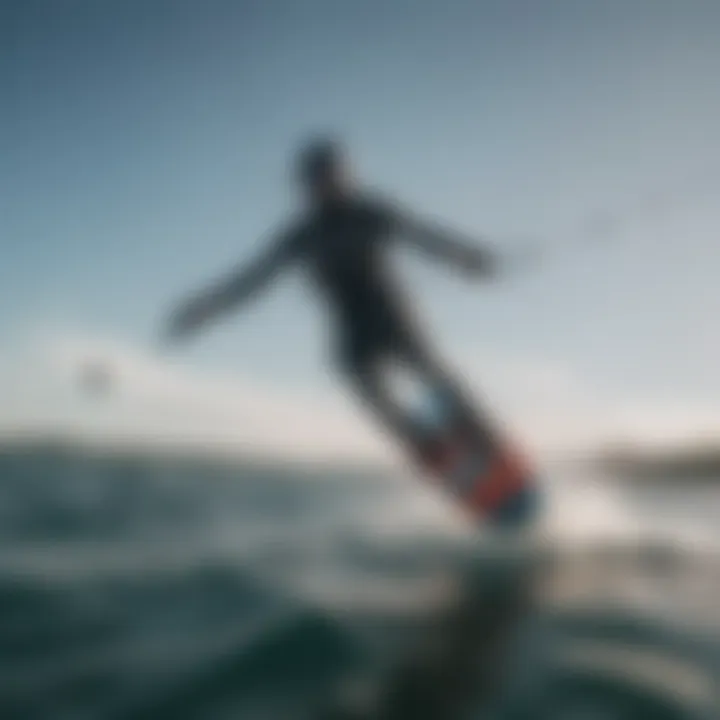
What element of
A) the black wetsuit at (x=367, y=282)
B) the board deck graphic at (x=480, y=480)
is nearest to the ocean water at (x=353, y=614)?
the board deck graphic at (x=480, y=480)

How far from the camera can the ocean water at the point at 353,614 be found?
12.4ft

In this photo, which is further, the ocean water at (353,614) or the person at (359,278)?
the person at (359,278)

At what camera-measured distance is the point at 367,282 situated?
6.15 metres

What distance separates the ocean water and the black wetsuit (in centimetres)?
139

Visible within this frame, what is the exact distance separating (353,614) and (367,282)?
284 cm

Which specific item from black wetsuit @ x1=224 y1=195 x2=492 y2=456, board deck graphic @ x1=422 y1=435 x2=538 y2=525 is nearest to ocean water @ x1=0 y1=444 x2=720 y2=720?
board deck graphic @ x1=422 y1=435 x2=538 y2=525

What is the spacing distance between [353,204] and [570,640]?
3.83 metres

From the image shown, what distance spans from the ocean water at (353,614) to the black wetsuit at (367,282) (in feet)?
4.56

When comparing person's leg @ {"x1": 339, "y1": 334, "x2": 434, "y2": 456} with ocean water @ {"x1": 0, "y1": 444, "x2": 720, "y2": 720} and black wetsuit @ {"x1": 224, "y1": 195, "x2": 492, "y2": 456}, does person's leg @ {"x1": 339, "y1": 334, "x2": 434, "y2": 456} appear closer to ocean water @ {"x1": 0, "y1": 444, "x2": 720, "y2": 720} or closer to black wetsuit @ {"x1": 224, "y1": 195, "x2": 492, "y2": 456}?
black wetsuit @ {"x1": 224, "y1": 195, "x2": 492, "y2": 456}

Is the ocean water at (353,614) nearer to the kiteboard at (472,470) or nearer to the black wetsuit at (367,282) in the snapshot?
the kiteboard at (472,470)

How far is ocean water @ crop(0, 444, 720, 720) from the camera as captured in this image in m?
3.77

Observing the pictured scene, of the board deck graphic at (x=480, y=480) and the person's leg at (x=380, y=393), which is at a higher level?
the person's leg at (x=380, y=393)

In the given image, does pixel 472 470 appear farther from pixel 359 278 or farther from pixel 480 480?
pixel 359 278

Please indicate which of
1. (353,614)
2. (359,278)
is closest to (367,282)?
(359,278)
